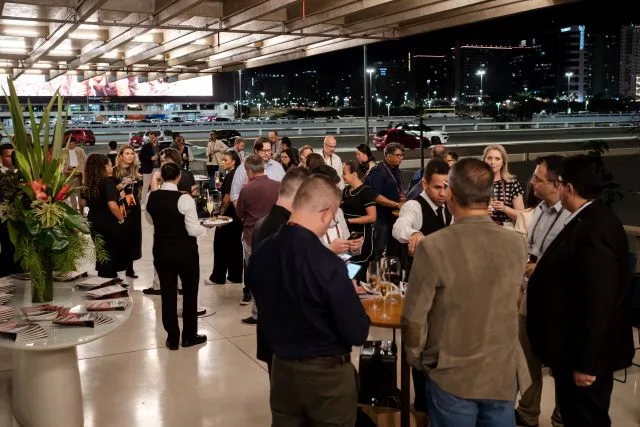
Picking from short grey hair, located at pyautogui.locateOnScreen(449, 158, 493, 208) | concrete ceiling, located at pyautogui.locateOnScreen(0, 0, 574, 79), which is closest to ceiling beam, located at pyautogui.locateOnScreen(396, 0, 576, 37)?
concrete ceiling, located at pyautogui.locateOnScreen(0, 0, 574, 79)

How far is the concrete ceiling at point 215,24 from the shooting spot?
25.0ft

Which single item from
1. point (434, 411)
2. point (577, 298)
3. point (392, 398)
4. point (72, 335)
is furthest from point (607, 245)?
point (72, 335)

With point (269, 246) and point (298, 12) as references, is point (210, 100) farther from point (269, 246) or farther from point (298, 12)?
point (269, 246)

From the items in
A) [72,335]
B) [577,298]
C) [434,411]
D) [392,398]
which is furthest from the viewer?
[392,398]

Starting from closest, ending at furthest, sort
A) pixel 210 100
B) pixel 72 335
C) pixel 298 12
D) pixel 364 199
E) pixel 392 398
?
pixel 72 335, pixel 392 398, pixel 364 199, pixel 298 12, pixel 210 100

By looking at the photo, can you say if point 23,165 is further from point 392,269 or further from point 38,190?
point 392,269

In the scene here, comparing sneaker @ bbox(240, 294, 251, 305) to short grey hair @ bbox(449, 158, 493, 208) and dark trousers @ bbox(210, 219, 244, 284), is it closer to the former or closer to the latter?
dark trousers @ bbox(210, 219, 244, 284)

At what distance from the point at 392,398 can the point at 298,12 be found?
669cm

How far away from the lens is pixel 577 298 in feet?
8.75

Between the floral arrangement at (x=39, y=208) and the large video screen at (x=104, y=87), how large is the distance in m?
16.1

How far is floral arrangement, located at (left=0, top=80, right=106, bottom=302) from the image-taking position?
12.0 feet

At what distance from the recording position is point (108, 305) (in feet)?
12.1

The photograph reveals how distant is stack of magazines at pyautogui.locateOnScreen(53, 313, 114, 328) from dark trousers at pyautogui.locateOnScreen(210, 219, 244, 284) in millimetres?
3773

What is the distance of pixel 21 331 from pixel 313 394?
6.13 ft
